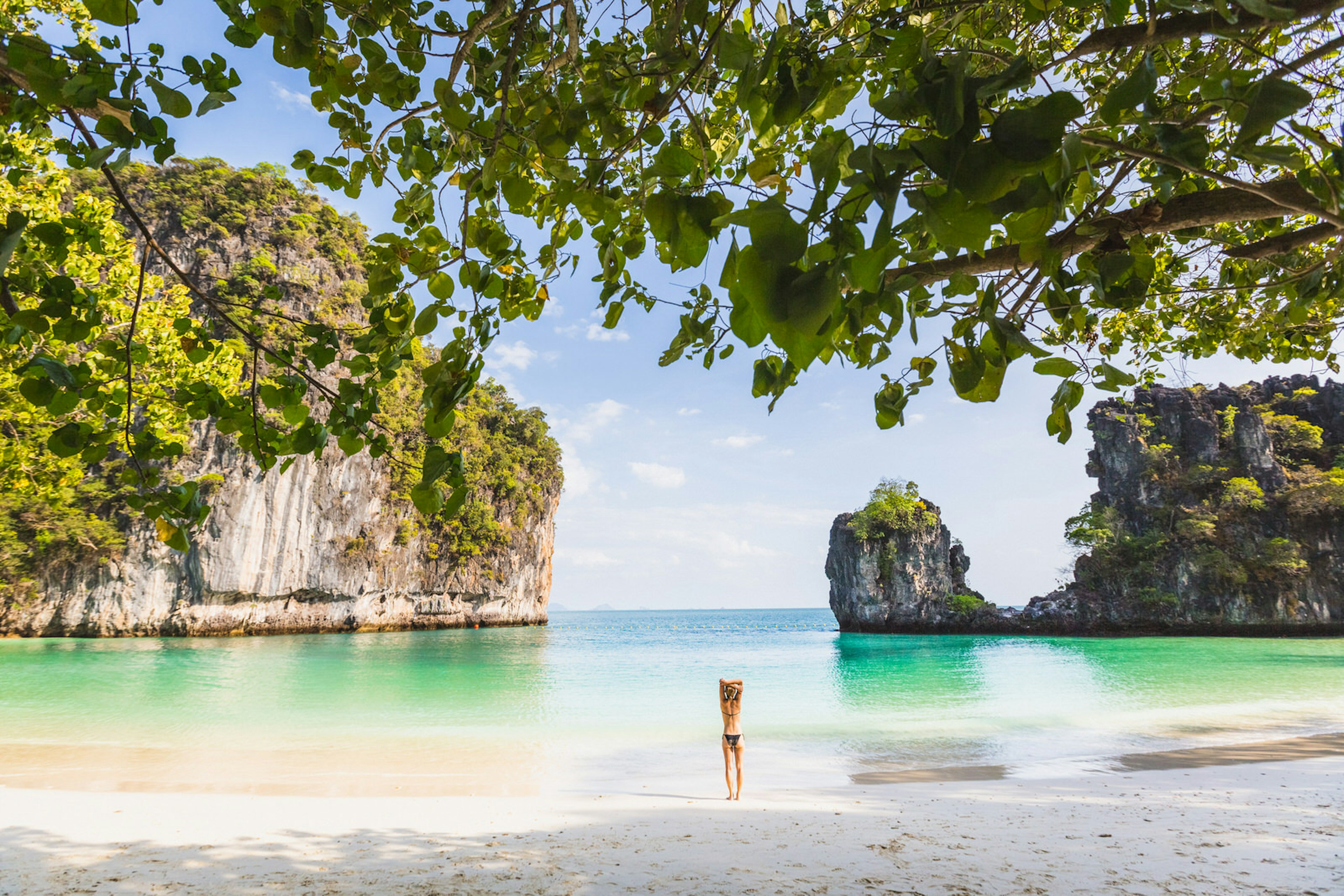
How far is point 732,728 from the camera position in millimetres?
4875

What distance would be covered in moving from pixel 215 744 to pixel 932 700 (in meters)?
10.7

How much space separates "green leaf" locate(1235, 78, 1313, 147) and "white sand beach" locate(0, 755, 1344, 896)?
9.56ft

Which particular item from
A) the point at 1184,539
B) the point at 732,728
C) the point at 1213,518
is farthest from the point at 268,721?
the point at 1213,518

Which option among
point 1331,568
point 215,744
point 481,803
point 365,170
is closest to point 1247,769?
point 481,803

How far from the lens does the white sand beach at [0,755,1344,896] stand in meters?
2.71

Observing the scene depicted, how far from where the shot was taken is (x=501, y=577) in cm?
3216

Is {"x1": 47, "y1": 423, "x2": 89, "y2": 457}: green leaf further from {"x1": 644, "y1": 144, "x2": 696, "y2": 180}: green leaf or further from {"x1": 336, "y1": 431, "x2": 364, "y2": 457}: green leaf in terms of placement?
{"x1": 644, "y1": 144, "x2": 696, "y2": 180}: green leaf

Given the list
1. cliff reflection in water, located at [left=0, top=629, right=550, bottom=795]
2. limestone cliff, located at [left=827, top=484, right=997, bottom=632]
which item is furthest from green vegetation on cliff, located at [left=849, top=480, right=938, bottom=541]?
cliff reflection in water, located at [left=0, top=629, right=550, bottom=795]

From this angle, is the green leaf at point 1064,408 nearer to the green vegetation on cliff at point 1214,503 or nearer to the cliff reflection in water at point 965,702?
the cliff reflection in water at point 965,702

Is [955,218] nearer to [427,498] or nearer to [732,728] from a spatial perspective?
[427,498]

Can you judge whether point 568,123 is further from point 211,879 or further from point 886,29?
point 211,879

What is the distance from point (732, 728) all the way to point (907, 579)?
26.3 meters

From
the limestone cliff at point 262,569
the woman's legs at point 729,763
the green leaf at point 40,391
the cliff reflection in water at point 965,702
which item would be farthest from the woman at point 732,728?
the limestone cliff at point 262,569

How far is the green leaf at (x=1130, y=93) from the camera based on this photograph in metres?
0.41
